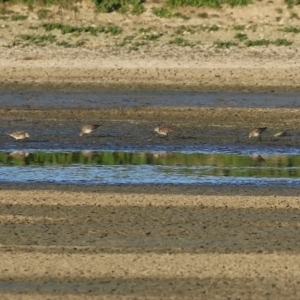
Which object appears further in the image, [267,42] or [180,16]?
[180,16]

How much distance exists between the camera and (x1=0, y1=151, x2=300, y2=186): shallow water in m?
13.5

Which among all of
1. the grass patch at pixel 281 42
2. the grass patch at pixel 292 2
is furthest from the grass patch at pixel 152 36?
the grass patch at pixel 292 2

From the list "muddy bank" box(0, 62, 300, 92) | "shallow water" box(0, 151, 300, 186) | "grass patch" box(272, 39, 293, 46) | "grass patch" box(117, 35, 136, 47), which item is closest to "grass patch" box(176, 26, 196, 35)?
"grass patch" box(117, 35, 136, 47)

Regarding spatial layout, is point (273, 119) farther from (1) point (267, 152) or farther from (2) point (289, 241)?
(2) point (289, 241)

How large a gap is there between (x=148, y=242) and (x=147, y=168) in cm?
398

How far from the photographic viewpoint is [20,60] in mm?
22094

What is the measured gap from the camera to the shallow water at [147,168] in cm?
1355

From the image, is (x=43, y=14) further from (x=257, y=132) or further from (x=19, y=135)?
(x=257, y=132)

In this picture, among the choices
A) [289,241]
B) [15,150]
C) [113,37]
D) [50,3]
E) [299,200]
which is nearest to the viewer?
[289,241]

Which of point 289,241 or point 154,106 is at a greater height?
point 289,241

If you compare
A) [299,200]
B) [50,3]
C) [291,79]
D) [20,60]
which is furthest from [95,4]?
[299,200]

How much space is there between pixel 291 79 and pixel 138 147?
580 cm

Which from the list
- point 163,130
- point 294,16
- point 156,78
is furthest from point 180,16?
point 163,130

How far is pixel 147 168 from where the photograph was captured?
47.1 feet
